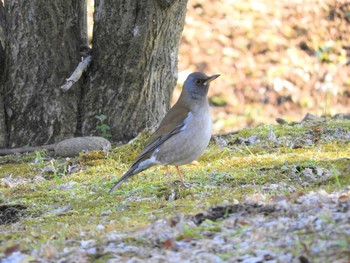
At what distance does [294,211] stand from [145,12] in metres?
4.59

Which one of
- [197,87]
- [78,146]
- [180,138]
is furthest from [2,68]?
[180,138]

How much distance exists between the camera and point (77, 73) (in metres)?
8.51

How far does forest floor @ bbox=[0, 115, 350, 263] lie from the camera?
12.4ft

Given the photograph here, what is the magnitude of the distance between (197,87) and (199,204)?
→ 1.96 m

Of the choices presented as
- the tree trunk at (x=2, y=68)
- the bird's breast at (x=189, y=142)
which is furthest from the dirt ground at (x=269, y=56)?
the bird's breast at (x=189, y=142)

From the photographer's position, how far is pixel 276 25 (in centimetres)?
1570

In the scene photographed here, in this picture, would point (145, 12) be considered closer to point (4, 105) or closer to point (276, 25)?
point (4, 105)

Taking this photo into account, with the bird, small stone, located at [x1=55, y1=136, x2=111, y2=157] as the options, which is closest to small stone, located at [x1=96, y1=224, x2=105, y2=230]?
the bird

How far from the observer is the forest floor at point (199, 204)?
378 cm

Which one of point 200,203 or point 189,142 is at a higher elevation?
point 189,142

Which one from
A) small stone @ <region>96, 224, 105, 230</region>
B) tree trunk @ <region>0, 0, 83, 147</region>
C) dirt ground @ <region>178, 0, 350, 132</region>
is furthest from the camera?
dirt ground @ <region>178, 0, 350, 132</region>

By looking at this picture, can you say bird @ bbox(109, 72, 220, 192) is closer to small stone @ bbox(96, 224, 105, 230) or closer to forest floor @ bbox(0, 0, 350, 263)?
→ forest floor @ bbox(0, 0, 350, 263)

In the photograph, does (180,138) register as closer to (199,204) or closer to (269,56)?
(199,204)

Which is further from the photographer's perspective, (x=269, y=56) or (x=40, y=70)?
(x=269, y=56)
